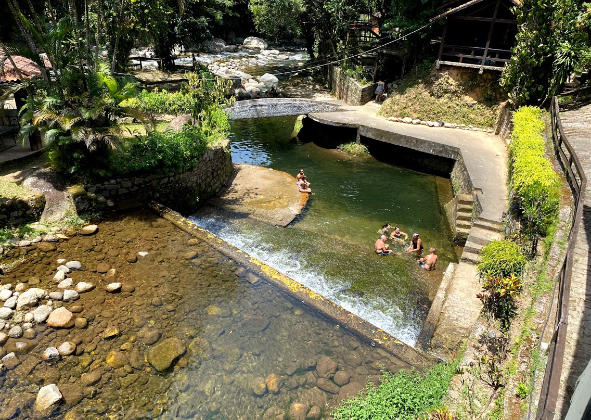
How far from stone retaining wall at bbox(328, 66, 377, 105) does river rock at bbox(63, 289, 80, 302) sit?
20295 millimetres

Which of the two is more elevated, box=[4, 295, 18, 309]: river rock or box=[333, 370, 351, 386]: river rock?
box=[4, 295, 18, 309]: river rock

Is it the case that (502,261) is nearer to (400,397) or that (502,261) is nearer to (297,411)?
(400,397)

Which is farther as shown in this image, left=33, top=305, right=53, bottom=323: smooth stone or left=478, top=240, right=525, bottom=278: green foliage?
left=478, top=240, right=525, bottom=278: green foliage

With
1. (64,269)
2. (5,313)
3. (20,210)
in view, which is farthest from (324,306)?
(20,210)

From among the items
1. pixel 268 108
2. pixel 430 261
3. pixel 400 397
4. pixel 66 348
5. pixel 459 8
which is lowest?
pixel 430 261

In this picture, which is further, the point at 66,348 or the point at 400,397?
the point at 66,348

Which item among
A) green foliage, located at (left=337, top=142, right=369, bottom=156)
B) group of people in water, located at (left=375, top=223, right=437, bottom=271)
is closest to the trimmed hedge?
group of people in water, located at (left=375, top=223, right=437, bottom=271)

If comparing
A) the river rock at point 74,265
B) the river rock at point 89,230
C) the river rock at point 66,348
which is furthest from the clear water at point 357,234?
the river rock at point 66,348

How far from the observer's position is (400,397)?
644cm

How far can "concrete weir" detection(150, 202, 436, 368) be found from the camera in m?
7.52

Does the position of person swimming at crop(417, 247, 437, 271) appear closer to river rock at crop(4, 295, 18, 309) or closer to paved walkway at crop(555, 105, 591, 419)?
paved walkway at crop(555, 105, 591, 419)

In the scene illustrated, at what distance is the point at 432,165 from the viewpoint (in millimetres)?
19516

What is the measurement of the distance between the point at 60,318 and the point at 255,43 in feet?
149

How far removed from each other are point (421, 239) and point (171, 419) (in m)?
9.75
